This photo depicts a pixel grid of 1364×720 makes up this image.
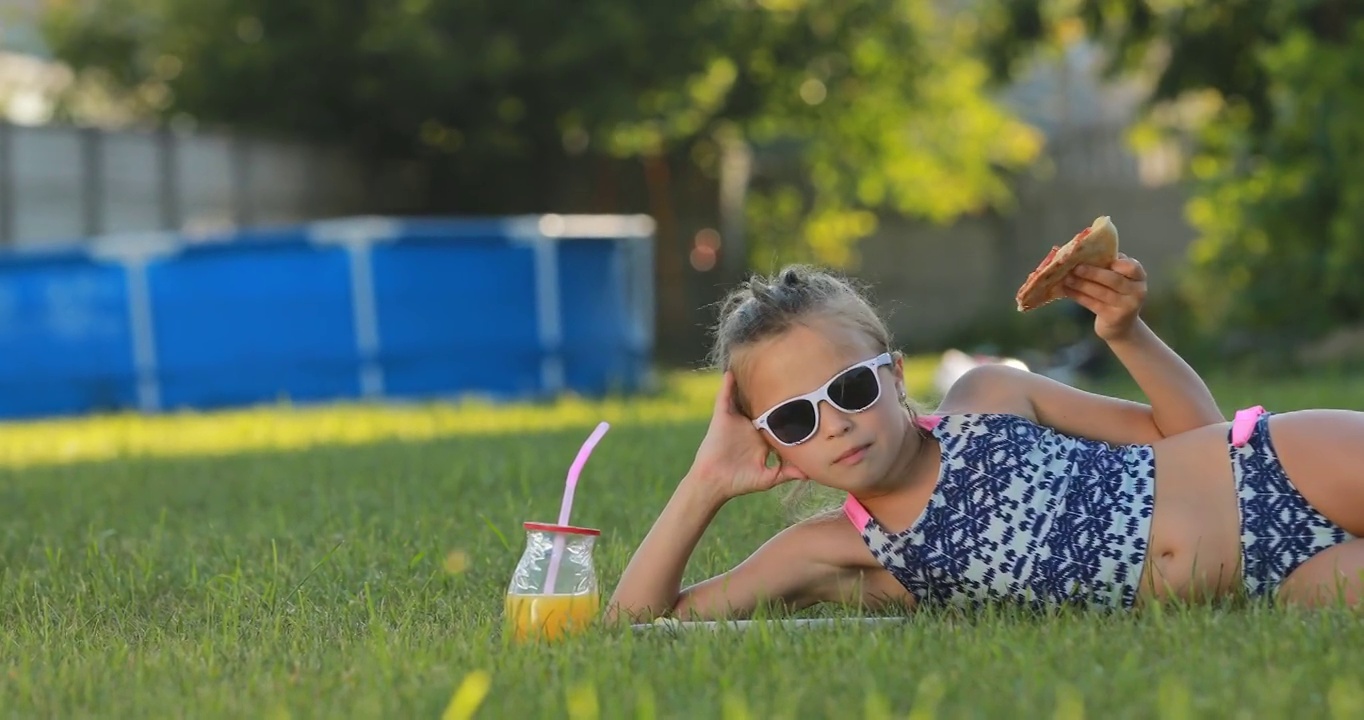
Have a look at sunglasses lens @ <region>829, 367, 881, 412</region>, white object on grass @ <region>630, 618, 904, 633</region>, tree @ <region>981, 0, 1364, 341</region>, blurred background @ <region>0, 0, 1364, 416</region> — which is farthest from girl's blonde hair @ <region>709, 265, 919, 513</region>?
tree @ <region>981, 0, 1364, 341</region>

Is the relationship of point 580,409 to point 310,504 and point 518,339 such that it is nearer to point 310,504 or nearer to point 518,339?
point 518,339

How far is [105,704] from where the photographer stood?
2.95m

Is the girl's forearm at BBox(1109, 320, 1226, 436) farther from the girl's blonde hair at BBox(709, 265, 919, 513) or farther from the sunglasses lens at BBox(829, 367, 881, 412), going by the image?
the sunglasses lens at BBox(829, 367, 881, 412)

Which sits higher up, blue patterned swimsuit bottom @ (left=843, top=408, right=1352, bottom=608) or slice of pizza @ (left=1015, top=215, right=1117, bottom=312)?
slice of pizza @ (left=1015, top=215, right=1117, bottom=312)

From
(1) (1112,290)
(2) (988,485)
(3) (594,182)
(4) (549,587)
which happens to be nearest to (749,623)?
(4) (549,587)

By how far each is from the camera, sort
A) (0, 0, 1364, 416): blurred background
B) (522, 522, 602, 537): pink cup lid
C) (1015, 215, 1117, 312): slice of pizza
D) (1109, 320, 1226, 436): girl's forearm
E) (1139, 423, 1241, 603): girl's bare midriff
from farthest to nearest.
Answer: (0, 0, 1364, 416): blurred background → (1109, 320, 1226, 436): girl's forearm → (1015, 215, 1117, 312): slice of pizza → (1139, 423, 1241, 603): girl's bare midriff → (522, 522, 602, 537): pink cup lid

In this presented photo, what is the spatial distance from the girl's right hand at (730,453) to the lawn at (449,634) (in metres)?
0.39

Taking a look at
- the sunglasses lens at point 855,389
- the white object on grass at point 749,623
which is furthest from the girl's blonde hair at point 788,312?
the white object on grass at point 749,623

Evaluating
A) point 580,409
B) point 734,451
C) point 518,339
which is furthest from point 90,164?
point 734,451

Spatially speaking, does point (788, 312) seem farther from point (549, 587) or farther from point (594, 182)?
point (594, 182)

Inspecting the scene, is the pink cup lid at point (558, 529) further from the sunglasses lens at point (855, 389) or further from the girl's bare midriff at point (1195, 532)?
the girl's bare midriff at point (1195, 532)

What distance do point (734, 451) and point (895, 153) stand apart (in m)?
18.8

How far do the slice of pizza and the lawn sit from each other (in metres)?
0.64

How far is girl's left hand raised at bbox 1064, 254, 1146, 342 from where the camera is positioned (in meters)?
3.62
